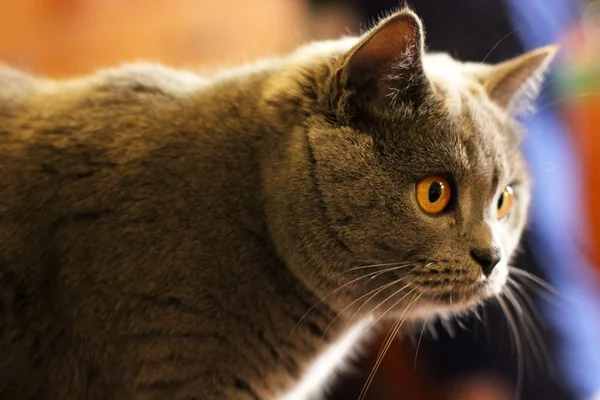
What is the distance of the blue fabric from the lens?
1.43m

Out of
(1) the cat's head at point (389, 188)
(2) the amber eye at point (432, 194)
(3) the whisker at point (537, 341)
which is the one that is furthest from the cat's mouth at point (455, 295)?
(3) the whisker at point (537, 341)

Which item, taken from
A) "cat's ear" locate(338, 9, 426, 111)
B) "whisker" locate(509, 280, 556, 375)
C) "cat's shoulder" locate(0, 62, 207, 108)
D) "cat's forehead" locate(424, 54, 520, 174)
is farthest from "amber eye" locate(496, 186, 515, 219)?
"cat's shoulder" locate(0, 62, 207, 108)

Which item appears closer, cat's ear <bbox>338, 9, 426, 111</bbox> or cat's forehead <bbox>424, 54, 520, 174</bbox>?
cat's ear <bbox>338, 9, 426, 111</bbox>

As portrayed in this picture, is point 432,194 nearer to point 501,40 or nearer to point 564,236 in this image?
point 501,40

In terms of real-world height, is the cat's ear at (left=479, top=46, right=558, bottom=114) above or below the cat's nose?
above

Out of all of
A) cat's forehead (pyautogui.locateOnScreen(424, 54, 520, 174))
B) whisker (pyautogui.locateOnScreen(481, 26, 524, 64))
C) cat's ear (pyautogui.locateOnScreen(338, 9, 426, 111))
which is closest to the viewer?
cat's ear (pyautogui.locateOnScreen(338, 9, 426, 111))

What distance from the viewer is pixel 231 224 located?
958 mm

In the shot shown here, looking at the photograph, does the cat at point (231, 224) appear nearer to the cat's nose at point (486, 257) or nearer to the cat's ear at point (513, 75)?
the cat's nose at point (486, 257)

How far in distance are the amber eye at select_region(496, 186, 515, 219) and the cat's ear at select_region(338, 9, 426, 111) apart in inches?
10.3

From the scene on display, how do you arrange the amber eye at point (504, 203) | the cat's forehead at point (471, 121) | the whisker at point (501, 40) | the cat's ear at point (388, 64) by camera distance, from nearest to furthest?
1. the cat's ear at point (388, 64)
2. the cat's forehead at point (471, 121)
3. the amber eye at point (504, 203)
4. the whisker at point (501, 40)

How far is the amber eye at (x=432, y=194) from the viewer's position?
93 centimetres

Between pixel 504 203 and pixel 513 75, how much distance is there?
0.24 metres

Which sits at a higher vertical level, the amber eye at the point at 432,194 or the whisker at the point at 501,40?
the whisker at the point at 501,40

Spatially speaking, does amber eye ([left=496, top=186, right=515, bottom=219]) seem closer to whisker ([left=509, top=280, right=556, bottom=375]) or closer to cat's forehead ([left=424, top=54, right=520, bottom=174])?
cat's forehead ([left=424, top=54, right=520, bottom=174])
